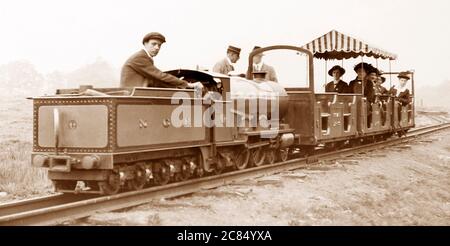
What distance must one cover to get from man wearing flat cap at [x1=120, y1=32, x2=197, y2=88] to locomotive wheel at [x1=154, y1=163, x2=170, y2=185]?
1.23 meters

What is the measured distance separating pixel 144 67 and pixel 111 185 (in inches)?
67.7

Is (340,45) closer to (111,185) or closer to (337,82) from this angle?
(337,82)

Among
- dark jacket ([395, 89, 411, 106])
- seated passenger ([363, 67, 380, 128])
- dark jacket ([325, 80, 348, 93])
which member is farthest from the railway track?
dark jacket ([395, 89, 411, 106])

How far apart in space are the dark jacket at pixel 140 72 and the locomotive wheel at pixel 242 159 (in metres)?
2.65

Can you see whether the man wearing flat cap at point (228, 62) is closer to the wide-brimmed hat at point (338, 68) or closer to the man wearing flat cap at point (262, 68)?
the man wearing flat cap at point (262, 68)

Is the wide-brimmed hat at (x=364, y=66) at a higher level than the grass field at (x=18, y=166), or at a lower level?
higher

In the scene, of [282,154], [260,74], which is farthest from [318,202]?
[260,74]

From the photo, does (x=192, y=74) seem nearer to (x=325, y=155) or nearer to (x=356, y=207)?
(x=356, y=207)

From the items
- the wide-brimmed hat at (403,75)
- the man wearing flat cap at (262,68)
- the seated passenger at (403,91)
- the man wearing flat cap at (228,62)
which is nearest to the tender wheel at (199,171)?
the man wearing flat cap at (228,62)

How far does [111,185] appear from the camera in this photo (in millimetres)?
7512

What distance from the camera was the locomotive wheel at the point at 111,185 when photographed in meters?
7.38

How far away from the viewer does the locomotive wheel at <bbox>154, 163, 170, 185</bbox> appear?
8.30 m

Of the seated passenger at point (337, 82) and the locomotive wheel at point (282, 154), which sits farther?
the seated passenger at point (337, 82)
